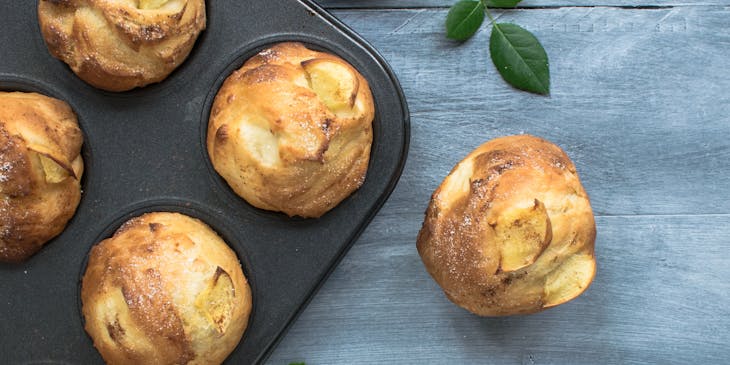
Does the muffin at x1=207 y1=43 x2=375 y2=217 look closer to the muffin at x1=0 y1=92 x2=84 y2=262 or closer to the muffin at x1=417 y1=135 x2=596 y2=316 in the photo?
the muffin at x1=417 y1=135 x2=596 y2=316

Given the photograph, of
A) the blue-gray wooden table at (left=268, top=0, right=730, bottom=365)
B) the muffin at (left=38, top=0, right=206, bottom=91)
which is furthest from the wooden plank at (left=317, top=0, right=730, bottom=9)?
the muffin at (left=38, top=0, right=206, bottom=91)

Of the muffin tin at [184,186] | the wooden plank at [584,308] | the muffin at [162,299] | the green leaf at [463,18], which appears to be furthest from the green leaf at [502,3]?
the muffin at [162,299]

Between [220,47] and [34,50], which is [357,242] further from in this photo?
[34,50]

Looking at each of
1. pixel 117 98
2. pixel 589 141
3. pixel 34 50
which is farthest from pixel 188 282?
pixel 589 141

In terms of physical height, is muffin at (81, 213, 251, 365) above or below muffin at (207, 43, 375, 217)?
below

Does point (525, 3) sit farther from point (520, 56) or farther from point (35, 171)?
point (35, 171)

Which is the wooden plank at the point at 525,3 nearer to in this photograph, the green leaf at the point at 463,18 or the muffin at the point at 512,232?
the green leaf at the point at 463,18

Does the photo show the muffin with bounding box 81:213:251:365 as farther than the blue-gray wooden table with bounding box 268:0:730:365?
No
